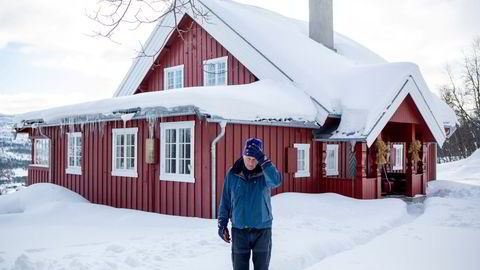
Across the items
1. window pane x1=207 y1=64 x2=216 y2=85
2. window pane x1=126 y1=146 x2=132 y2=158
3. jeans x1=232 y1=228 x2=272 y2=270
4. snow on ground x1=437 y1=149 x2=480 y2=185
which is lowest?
snow on ground x1=437 y1=149 x2=480 y2=185

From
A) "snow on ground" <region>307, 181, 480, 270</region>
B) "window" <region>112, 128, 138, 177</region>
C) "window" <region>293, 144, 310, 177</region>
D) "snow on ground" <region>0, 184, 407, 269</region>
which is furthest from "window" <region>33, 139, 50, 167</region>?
"snow on ground" <region>307, 181, 480, 270</region>

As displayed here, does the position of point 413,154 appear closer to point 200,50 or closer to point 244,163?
point 200,50

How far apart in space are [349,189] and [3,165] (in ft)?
134

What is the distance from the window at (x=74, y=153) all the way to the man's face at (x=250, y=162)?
1014 centimetres

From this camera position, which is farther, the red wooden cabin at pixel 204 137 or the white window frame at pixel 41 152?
the white window frame at pixel 41 152

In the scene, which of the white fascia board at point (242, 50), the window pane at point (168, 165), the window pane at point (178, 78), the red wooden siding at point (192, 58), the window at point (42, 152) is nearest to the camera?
the window pane at point (168, 165)

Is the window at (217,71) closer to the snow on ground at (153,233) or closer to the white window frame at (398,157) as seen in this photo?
the snow on ground at (153,233)

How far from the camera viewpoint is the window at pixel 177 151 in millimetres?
10242

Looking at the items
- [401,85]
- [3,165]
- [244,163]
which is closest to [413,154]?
[401,85]

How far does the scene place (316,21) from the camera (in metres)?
17.3

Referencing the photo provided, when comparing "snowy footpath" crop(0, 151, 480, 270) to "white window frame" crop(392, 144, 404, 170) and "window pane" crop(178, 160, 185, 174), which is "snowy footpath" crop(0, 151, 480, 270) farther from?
"white window frame" crop(392, 144, 404, 170)

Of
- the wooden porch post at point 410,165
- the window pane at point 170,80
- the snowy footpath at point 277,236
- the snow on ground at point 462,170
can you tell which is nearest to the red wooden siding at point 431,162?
the snow on ground at point 462,170

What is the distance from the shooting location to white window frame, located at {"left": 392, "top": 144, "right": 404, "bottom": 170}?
17781 millimetres

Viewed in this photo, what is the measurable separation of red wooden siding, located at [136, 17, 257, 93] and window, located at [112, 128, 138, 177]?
2.54 metres
